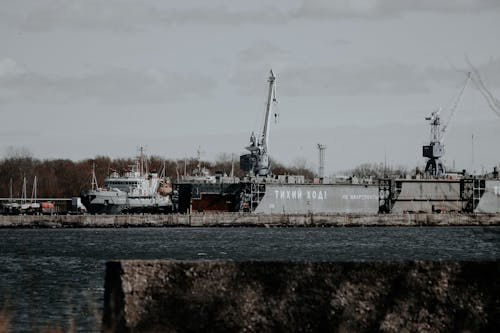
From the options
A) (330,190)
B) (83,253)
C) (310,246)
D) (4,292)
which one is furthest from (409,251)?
(330,190)

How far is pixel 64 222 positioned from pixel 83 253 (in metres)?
50.9

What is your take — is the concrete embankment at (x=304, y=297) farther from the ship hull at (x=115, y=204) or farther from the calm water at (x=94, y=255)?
the ship hull at (x=115, y=204)

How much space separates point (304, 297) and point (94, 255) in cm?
4888

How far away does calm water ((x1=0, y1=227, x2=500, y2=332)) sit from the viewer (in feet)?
92.9

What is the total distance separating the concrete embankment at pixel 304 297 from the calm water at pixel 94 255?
338 inches

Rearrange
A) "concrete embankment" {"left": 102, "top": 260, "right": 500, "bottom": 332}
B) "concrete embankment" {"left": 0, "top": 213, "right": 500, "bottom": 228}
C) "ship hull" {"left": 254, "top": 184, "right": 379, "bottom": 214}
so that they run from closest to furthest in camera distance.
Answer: "concrete embankment" {"left": 102, "top": 260, "right": 500, "bottom": 332}
"concrete embankment" {"left": 0, "top": 213, "right": 500, "bottom": 228}
"ship hull" {"left": 254, "top": 184, "right": 379, "bottom": 214}

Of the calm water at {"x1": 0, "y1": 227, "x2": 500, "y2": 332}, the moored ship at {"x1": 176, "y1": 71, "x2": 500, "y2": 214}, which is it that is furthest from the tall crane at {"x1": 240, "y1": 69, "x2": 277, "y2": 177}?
the calm water at {"x1": 0, "y1": 227, "x2": 500, "y2": 332}

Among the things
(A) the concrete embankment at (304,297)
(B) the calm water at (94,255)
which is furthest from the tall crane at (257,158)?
(A) the concrete embankment at (304,297)

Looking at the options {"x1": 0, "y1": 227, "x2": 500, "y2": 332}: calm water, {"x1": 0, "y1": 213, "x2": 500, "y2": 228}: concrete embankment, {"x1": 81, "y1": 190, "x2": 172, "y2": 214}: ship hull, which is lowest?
{"x1": 0, "y1": 227, "x2": 500, "y2": 332}: calm water

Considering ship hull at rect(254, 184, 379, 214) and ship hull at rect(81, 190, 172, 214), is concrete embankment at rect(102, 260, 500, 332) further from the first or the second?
ship hull at rect(81, 190, 172, 214)

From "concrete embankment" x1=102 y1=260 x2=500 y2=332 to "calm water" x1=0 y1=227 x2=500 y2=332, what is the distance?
28.2 feet

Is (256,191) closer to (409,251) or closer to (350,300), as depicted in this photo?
(409,251)

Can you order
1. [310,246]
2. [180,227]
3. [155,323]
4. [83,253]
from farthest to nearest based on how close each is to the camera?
[180,227] → [310,246] → [83,253] → [155,323]

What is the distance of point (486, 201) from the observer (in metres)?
122
